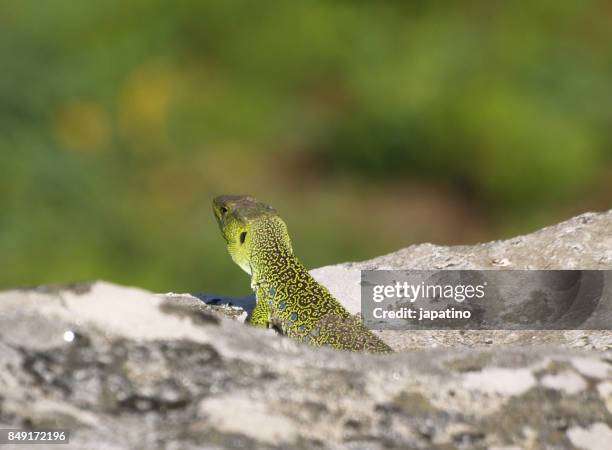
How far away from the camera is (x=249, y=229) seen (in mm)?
7043

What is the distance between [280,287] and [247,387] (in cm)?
245

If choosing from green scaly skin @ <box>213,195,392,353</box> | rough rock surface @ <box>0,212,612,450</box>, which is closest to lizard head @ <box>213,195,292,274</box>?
green scaly skin @ <box>213,195,392,353</box>

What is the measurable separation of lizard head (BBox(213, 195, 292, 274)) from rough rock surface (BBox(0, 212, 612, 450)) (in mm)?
2401

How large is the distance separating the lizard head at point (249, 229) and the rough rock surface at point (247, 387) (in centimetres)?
240

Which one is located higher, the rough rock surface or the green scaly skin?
the green scaly skin

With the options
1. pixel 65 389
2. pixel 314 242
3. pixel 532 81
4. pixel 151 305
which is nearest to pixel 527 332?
pixel 151 305

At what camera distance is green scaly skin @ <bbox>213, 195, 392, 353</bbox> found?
6.26m

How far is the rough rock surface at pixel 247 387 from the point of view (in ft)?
13.4
